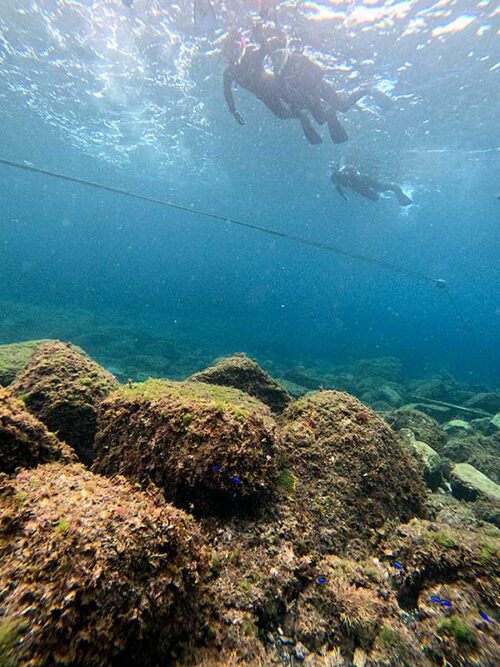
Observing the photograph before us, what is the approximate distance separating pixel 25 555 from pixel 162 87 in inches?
933

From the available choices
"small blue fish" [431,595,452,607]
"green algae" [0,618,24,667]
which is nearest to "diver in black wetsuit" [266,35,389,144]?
"small blue fish" [431,595,452,607]

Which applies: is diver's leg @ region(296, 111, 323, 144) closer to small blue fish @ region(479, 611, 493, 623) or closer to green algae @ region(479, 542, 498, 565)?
green algae @ region(479, 542, 498, 565)

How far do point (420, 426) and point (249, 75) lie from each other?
13.5m

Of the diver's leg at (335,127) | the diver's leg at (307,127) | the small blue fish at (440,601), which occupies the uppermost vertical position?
the diver's leg at (335,127)

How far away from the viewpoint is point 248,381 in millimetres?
4820

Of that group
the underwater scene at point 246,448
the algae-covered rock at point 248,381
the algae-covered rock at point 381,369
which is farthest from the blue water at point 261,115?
the algae-covered rock at point 248,381

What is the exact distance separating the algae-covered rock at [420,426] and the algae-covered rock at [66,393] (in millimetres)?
6433

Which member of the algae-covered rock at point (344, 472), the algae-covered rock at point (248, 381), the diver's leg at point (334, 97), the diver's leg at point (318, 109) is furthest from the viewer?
the diver's leg at point (318, 109)

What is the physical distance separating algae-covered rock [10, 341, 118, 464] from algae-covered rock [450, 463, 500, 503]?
5.44m

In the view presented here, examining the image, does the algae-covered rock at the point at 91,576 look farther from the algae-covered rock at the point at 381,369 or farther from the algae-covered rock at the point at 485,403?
the algae-covered rock at the point at 381,369

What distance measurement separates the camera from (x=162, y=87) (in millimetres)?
18016

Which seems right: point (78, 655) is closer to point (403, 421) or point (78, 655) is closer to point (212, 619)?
point (212, 619)

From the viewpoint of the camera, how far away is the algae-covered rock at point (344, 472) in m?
2.51

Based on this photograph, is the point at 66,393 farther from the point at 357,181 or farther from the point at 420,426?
the point at 357,181
